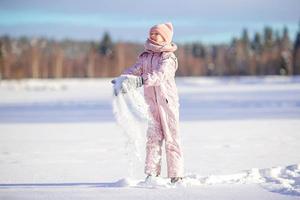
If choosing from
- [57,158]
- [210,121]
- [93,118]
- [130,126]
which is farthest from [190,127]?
[130,126]

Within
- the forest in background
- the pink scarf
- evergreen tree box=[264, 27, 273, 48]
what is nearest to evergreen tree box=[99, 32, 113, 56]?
the forest in background

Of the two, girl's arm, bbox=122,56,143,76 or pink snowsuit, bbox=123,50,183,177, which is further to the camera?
girl's arm, bbox=122,56,143,76

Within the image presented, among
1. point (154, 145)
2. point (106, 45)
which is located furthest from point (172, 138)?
point (106, 45)

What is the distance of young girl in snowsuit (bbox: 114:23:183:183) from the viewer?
480 cm

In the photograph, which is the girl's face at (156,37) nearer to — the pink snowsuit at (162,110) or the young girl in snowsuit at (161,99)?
the young girl in snowsuit at (161,99)

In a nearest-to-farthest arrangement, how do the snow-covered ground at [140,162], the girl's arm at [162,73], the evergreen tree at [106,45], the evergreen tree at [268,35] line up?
the snow-covered ground at [140,162], the girl's arm at [162,73], the evergreen tree at [106,45], the evergreen tree at [268,35]

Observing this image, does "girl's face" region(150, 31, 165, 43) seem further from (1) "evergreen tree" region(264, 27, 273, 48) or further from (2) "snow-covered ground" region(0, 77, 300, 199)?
(1) "evergreen tree" region(264, 27, 273, 48)

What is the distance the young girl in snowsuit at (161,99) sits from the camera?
189 inches

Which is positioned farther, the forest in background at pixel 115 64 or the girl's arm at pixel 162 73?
the forest in background at pixel 115 64

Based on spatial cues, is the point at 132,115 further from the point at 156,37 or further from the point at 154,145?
the point at 156,37

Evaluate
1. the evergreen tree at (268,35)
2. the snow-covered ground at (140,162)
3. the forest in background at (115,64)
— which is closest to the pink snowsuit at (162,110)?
the snow-covered ground at (140,162)

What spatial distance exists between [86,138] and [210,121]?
4.18 m

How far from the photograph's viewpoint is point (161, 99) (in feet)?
15.8

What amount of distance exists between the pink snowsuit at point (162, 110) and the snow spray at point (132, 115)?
9cm
